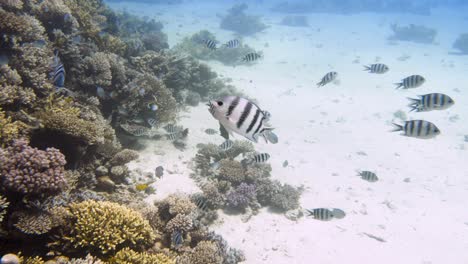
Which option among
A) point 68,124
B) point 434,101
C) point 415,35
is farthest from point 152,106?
point 415,35

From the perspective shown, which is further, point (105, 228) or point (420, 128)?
point (420, 128)

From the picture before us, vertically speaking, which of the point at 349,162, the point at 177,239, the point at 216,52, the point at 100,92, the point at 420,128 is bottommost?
the point at 349,162

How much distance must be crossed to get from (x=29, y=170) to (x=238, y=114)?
2.89 m

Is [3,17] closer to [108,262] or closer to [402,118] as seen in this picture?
[108,262]

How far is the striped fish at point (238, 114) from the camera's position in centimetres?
218

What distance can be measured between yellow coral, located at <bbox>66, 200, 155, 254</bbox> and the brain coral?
47 cm

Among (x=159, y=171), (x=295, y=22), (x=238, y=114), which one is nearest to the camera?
(x=238, y=114)

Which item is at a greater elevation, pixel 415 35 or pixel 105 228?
pixel 105 228

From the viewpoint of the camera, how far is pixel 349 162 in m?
12.1

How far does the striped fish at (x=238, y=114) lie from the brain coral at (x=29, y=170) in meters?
2.59


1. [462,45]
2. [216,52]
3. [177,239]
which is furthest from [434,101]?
[462,45]

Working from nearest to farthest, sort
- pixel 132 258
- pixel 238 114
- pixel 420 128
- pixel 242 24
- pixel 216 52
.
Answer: pixel 238 114 → pixel 132 258 → pixel 420 128 → pixel 216 52 → pixel 242 24

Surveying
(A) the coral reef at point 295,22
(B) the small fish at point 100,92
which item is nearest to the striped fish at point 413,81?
(B) the small fish at point 100,92

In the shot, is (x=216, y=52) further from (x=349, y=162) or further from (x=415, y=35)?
(x=415, y=35)
